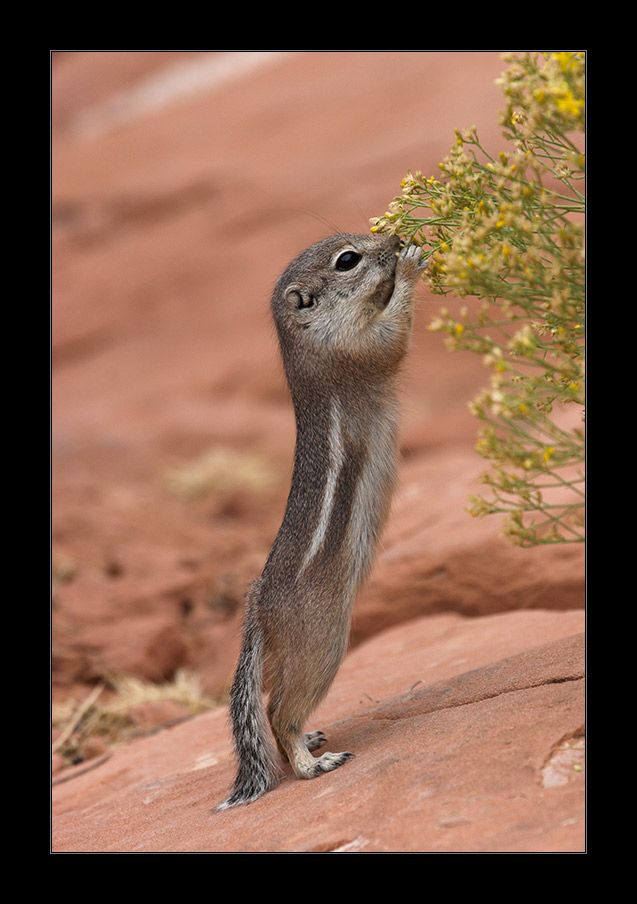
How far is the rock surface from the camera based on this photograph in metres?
3.74

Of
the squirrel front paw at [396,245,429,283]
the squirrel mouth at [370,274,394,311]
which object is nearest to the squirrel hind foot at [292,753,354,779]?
the squirrel mouth at [370,274,394,311]

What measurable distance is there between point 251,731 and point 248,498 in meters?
9.98

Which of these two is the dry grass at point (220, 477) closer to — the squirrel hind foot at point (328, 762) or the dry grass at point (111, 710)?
the dry grass at point (111, 710)

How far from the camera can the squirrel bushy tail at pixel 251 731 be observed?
465cm

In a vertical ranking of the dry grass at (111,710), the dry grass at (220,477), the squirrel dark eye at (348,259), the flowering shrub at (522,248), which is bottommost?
the dry grass at (111,710)

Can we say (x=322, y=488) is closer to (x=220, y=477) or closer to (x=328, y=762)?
(x=328, y=762)

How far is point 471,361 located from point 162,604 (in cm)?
1063

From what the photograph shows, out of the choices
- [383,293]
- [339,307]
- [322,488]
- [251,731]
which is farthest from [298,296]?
[251,731]

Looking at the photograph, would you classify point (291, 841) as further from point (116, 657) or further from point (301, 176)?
point (301, 176)

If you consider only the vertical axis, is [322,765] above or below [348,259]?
below

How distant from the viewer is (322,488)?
16.2 ft

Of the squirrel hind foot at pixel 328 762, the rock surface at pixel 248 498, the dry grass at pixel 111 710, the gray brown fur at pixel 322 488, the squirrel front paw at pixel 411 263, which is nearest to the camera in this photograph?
the rock surface at pixel 248 498

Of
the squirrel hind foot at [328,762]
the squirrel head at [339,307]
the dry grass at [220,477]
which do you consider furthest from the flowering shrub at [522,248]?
the dry grass at [220,477]

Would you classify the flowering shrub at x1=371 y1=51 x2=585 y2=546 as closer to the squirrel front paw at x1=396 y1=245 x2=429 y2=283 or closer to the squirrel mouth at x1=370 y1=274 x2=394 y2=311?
the squirrel front paw at x1=396 y1=245 x2=429 y2=283
